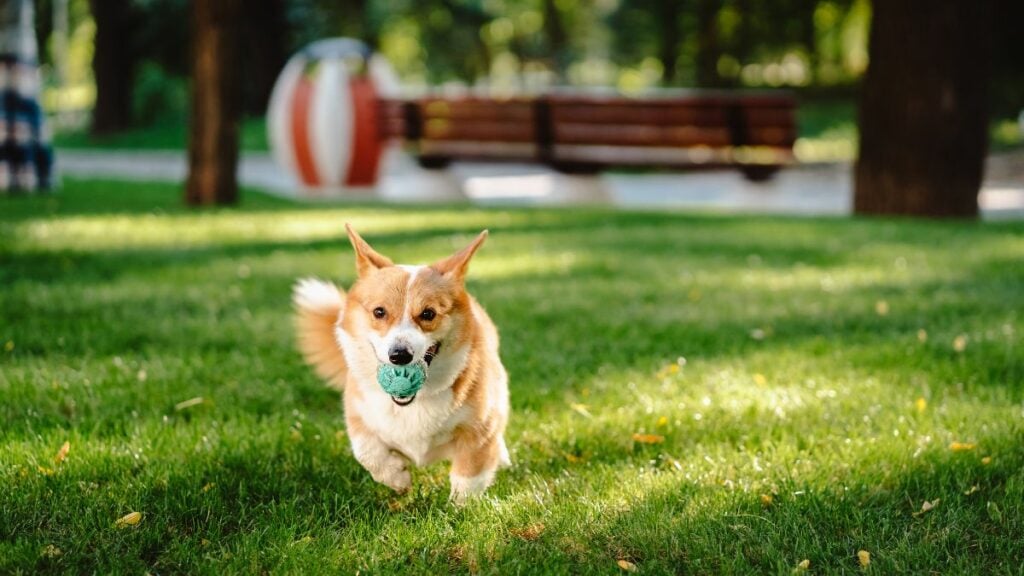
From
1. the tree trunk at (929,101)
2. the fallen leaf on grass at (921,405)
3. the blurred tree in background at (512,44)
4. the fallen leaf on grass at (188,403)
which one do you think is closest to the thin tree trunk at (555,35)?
the blurred tree in background at (512,44)

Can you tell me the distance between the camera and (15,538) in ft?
8.93

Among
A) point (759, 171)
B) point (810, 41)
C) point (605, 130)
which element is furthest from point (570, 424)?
point (810, 41)

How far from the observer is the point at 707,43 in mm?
32344

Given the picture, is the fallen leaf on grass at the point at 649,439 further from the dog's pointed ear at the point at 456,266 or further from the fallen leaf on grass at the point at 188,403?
the fallen leaf on grass at the point at 188,403

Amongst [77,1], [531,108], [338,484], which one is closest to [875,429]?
[338,484]

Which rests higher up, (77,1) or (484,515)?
(77,1)

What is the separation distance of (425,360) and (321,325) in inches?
29.9

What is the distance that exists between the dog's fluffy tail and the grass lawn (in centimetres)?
26

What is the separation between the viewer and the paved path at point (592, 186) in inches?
520

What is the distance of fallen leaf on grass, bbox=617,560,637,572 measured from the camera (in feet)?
8.60

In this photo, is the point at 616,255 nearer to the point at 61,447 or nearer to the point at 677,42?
the point at 61,447

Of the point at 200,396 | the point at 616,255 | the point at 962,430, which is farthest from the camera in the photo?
the point at 616,255

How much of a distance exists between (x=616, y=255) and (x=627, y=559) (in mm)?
5448

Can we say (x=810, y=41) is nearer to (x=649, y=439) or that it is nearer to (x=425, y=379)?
(x=649, y=439)
